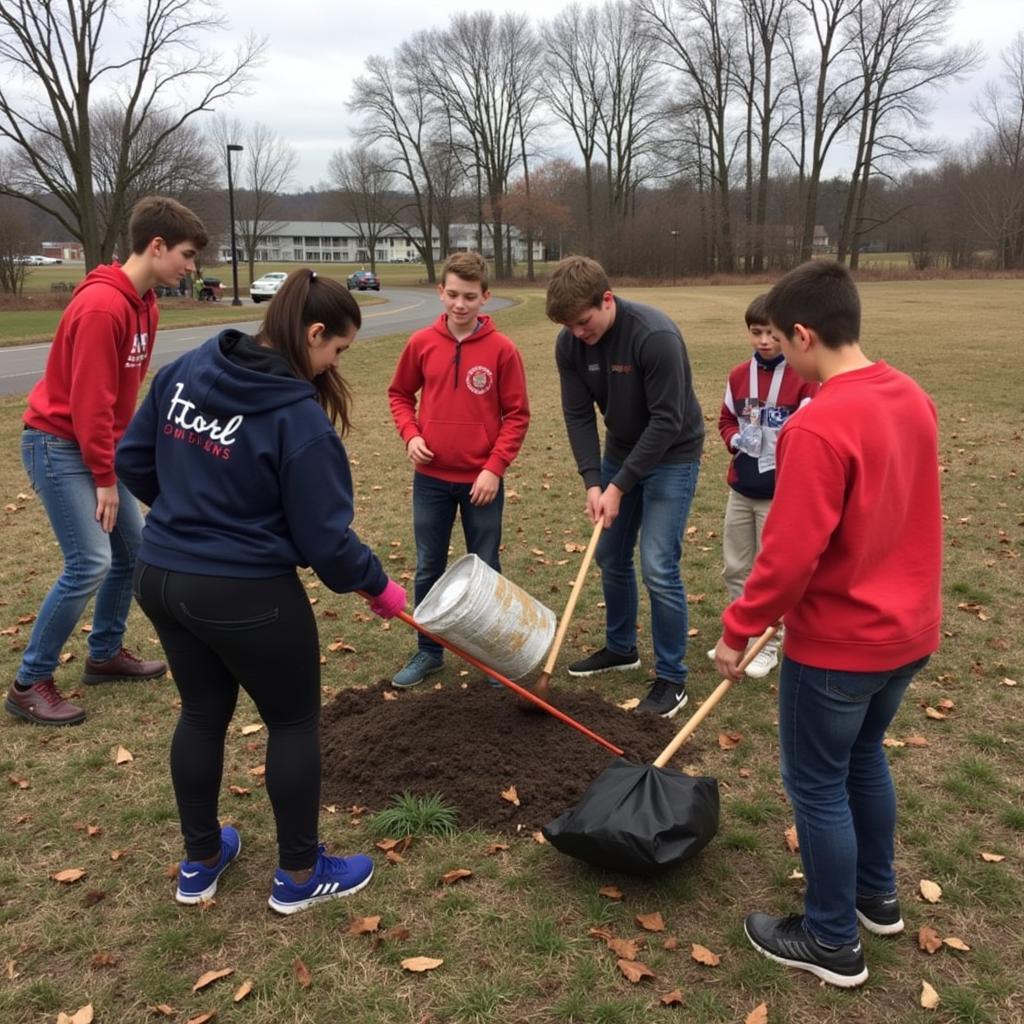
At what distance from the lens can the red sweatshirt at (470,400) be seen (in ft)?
14.5

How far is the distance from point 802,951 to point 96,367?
3615 millimetres

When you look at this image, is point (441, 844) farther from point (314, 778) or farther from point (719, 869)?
point (719, 869)

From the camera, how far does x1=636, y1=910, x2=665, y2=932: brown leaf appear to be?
2.92 metres

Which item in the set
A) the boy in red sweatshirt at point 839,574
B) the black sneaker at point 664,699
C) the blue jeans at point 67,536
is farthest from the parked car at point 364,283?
the boy in red sweatshirt at point 839,574

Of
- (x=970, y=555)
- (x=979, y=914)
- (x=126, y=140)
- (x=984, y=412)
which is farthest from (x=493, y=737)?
(x=126, y=140)

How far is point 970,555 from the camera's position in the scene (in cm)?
664

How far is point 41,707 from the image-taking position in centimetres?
433

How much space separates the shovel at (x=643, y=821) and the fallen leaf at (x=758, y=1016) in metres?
0.51

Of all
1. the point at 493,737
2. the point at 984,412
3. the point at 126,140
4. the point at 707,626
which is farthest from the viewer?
the point at 126,140

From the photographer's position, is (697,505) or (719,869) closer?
(719,869)

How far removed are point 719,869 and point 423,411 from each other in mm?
2567

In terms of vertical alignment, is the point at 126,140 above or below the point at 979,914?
above

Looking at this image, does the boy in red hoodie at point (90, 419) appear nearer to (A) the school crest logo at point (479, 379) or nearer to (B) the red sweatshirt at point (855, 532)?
(A) the school crest logo at point (479, 379)

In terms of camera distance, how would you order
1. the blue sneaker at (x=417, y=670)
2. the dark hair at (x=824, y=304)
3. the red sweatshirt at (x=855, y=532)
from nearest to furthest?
the red sweatshirt at (x=855, y=532)
the dark hair at (x=824, y=304)
the blue sneaker at (x=417, y=670)
